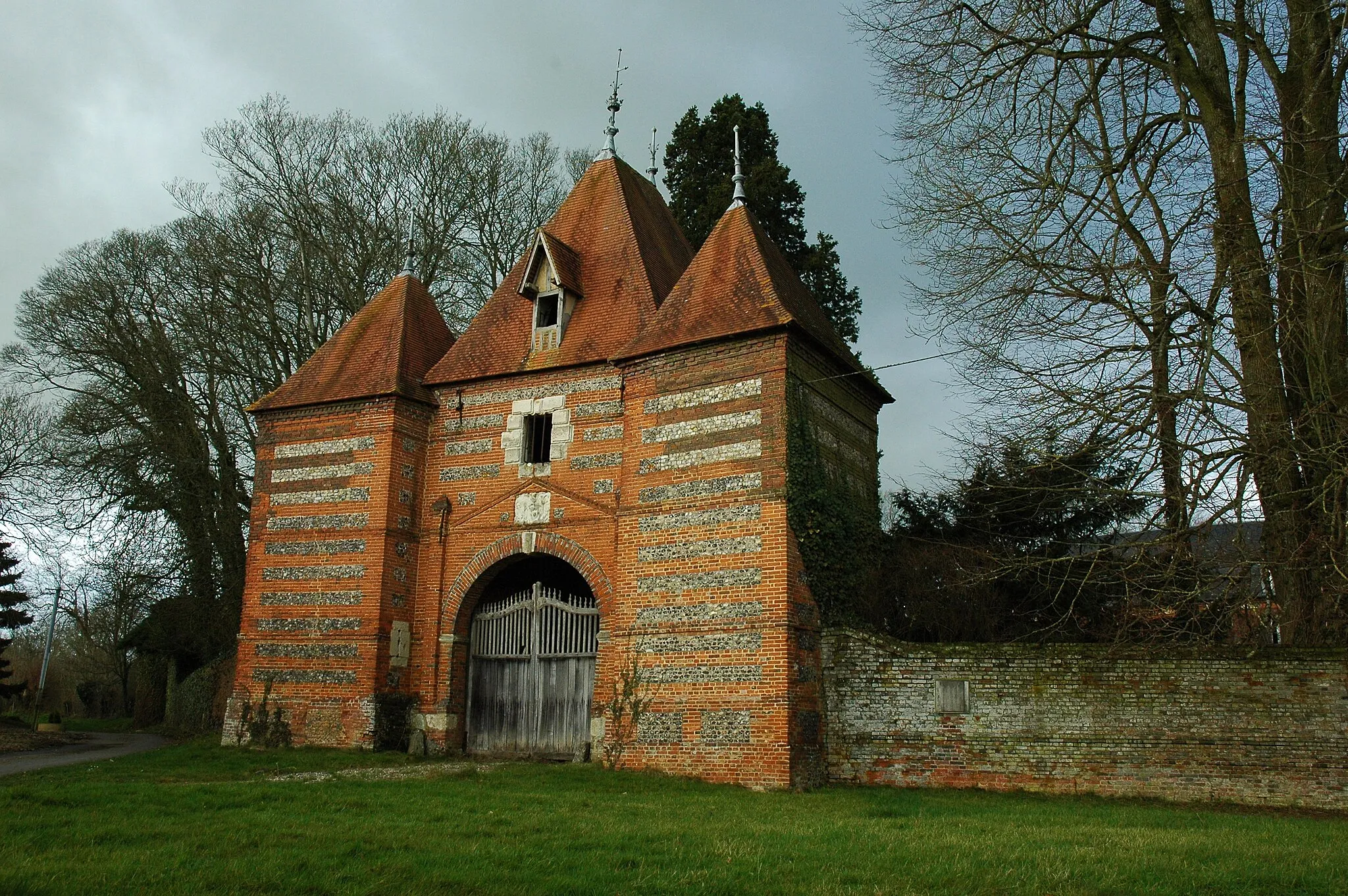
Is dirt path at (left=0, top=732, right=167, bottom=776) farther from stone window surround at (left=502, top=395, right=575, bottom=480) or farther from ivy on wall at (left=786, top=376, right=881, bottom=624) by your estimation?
ivy on wall at (left=786, top=376, right=881, bottom=624)

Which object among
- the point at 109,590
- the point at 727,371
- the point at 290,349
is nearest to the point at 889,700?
the point at 727,371

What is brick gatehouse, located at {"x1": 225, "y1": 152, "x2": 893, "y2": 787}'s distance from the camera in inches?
547

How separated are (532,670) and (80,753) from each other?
29.8 ft

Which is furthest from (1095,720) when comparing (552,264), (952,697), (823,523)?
(552,264)

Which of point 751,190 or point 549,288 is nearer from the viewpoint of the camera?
point 549,288

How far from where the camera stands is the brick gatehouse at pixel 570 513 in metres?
13.9

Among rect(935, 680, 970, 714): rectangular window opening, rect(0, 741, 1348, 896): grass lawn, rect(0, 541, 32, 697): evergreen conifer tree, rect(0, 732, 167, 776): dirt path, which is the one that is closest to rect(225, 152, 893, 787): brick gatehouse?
rect(935, 680, 970, 714): rectangular window opening

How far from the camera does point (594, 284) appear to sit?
17.8 meters

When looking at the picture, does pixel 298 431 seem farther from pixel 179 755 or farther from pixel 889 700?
pixel 889 700

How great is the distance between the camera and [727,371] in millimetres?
14898

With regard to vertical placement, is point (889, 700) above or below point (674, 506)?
below

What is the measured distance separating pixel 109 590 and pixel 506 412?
1679cm

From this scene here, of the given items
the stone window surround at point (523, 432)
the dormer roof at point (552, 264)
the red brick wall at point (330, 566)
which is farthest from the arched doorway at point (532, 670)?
the dormer roof at point (552, 264)

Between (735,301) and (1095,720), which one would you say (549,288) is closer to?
(735,301)
